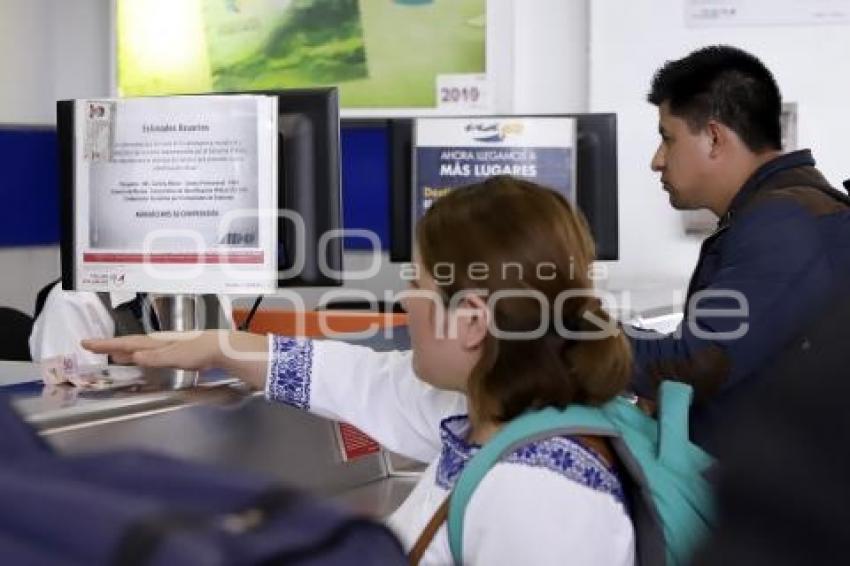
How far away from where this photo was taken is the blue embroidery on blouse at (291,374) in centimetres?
146

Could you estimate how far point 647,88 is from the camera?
13.5 ft

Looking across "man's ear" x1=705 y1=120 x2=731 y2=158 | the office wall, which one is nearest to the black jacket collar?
"man's ear" x1=705 y1=120 x2=731 y2=158

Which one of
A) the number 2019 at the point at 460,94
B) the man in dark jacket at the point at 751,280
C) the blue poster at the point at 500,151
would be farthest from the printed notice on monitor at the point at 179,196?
the number 2019 at the point at 460,94

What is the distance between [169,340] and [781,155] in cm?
115

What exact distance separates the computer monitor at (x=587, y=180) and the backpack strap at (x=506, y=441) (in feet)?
5.56

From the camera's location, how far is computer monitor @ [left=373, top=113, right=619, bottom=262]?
2742 mm

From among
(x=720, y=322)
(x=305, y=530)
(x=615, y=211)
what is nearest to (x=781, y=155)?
(x=720, y=322)

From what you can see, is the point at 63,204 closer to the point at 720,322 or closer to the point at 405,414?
the point at 405,414

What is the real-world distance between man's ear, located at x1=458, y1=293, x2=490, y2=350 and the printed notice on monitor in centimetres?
67

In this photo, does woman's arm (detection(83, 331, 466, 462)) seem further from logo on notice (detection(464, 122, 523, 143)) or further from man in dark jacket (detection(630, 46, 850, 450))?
logo on notice (detection(464, 122, 523, 143))

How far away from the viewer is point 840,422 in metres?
0.39

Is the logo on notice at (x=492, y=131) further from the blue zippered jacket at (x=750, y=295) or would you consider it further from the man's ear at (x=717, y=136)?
the blue zippered jacket at (x=750, y=295)

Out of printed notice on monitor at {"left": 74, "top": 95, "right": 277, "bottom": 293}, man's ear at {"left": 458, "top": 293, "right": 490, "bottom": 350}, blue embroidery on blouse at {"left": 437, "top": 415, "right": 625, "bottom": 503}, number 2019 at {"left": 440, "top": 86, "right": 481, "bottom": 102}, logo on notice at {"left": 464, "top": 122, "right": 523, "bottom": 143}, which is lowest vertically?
blue embroidery on blouse at {"left": 437, "top": 415, "right": 625, "bottom": 503}

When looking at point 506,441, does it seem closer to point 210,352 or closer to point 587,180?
point 210,352
